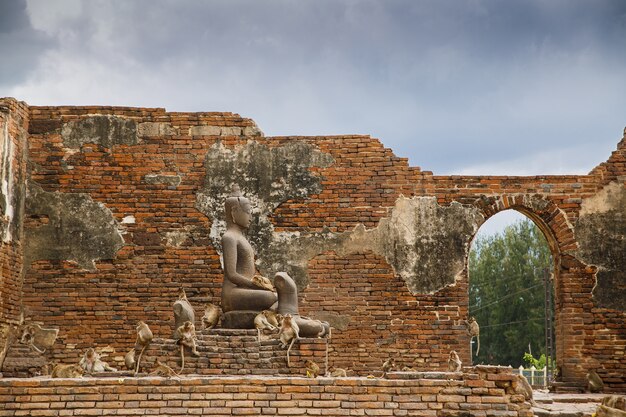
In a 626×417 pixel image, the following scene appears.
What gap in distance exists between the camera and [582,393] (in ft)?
45.4

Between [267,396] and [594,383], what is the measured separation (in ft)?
21.5

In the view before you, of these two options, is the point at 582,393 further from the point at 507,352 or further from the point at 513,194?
the point at 507,352

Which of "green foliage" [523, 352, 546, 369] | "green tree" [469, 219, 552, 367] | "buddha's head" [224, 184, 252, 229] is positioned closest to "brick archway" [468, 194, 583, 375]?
"buddha's head" [224, 184, 252, 229]

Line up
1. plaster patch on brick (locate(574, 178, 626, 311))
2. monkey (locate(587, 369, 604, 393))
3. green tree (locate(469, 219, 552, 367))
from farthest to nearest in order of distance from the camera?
green tree (locate(469, 219, 552, 367)) < plaster patch on brick (locate(574, 178, 626, 311)) < monkey (locate(587, 369, 604, 393))

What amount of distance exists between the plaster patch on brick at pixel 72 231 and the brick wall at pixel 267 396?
5350mm

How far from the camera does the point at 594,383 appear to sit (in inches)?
547

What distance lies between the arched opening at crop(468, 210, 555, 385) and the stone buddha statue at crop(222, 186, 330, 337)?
2123cm

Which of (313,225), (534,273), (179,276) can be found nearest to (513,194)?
(313,225)

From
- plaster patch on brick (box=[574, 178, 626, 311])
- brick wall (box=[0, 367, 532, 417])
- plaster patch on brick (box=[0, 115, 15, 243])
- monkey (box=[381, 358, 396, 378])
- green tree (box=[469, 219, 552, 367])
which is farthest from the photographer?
green tree (box=[469, 219, 552, 367])

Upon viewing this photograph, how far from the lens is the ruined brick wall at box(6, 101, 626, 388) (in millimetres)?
14086

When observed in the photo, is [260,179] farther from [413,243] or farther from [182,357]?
[182,357]

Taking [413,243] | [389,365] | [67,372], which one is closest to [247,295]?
[67,372]

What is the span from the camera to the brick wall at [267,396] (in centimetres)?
885

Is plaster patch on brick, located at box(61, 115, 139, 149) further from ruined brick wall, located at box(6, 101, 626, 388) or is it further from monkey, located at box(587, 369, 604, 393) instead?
monkey, located at box(587, 369, 604, 393)
